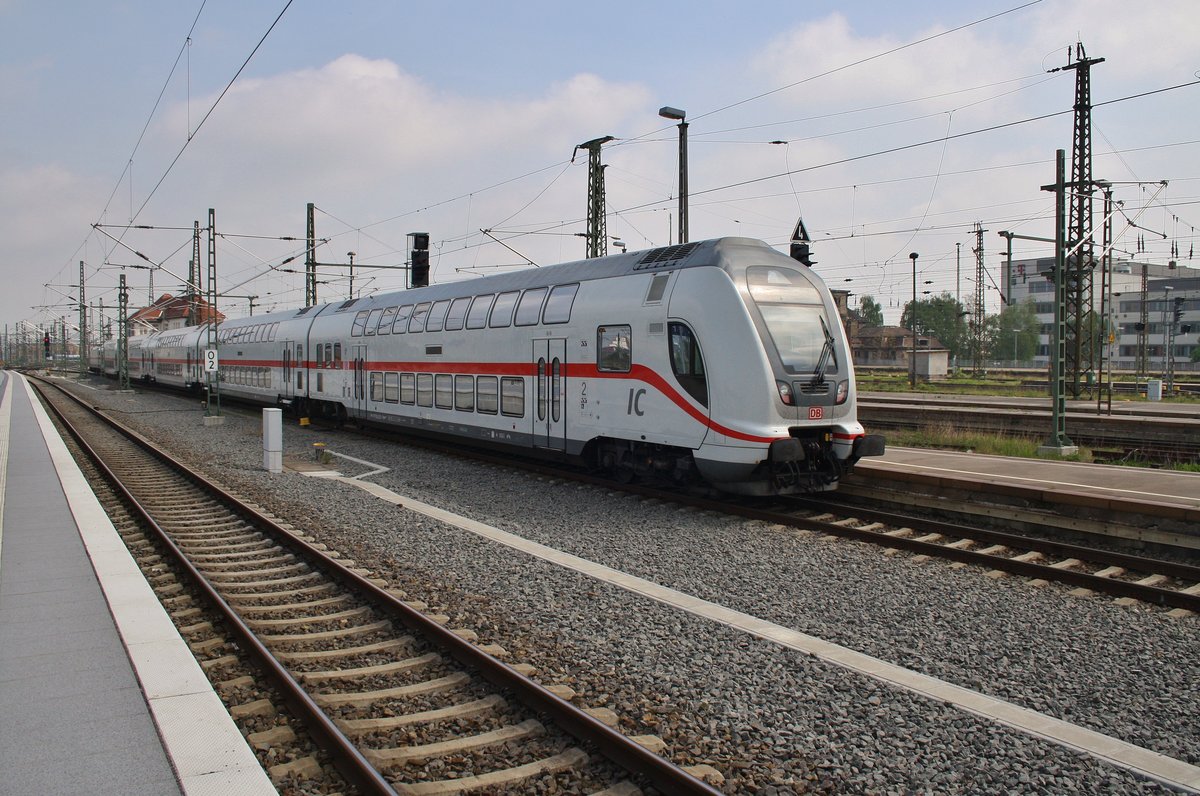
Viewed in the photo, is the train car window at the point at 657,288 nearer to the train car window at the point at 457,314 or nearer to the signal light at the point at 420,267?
the train car window at the point at 457,314

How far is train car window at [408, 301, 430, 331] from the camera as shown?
1818cm

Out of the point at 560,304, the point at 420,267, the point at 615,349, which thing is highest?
the point at 420,267

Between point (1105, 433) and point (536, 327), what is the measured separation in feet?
43.6

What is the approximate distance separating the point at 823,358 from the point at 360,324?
13.8 meters

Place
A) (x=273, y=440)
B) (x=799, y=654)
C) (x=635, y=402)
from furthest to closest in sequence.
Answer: (x=273, y=440) < (x=635, y=402) < (x=799, y=654)

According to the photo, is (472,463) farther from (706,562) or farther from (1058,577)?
(1058,577)

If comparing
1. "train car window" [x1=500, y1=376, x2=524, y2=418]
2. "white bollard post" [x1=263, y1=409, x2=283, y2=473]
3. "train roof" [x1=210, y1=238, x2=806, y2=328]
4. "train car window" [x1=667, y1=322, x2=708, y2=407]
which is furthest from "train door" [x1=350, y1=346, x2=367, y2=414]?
"train car window" [x1=667, y1=322, x2=708, y2=407]

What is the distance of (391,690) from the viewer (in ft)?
17.5

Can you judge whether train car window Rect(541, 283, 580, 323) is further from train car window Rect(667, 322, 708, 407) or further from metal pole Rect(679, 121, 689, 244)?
metal pole Rect(679, 121, 689, 244)

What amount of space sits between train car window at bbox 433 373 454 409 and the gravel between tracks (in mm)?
5835

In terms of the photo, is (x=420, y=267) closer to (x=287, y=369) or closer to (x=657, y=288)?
(x=287, y=369)

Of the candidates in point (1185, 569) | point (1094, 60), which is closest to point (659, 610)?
point (1185, 569)

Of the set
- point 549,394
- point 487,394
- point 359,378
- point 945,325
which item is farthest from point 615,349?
point 945,325

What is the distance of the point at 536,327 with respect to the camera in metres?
14.1
